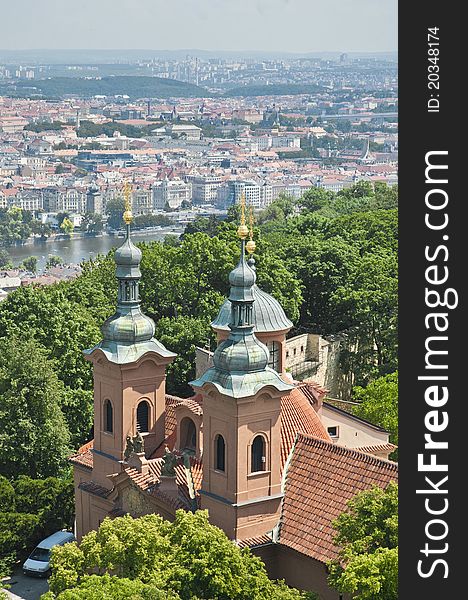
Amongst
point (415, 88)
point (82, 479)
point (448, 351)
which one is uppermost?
point (415, 88)

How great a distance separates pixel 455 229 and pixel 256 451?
11.1 metres

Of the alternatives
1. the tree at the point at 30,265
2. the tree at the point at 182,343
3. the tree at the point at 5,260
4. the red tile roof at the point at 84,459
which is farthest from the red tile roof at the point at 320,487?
the tree at the point at 5,260

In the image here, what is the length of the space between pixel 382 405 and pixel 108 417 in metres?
9.09

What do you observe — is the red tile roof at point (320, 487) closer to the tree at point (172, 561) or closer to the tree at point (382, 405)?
the tree at point (172, 561)

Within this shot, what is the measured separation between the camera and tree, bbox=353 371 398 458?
35125 mm

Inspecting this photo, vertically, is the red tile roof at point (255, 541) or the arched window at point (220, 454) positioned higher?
the arched window at point (220, 454)

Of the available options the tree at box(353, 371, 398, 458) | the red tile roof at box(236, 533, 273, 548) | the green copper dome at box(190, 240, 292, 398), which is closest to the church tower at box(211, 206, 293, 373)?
the green copper dome at box(190, 240, 292, 398)

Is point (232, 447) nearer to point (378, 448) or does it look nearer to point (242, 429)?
point (242, 429)

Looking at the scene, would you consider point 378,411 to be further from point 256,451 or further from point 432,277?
point 432,277

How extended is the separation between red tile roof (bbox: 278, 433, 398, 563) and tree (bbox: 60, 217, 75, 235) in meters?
161

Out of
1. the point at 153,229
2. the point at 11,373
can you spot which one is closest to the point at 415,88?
the point at 11,373

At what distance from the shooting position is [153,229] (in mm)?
187750

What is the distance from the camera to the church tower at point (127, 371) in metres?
29.0

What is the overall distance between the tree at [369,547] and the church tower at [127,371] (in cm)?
594
